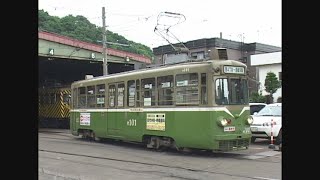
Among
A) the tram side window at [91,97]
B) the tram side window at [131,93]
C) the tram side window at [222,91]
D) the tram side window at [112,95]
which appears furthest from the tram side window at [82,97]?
the tram side window at [222,91]

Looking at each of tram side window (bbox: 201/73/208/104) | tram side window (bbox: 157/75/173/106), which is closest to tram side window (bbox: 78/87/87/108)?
tram side window (bbox: 157/75/173/106)

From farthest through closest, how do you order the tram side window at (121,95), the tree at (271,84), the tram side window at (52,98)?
the tree at (271,84) < the tram side window at (52,98) < the tram side window at (121,95)

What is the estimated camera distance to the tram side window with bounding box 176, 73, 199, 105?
12.7 meters

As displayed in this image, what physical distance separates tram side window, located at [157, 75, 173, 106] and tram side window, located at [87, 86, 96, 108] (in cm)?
474

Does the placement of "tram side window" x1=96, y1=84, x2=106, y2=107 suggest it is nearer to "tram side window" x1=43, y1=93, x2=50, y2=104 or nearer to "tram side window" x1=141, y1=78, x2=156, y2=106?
"tram side window" x1=141, y1=78, x2=156, y2=106

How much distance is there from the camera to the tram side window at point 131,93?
601 inches

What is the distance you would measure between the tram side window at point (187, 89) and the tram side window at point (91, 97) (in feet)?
18.7

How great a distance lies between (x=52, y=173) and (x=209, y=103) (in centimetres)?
478

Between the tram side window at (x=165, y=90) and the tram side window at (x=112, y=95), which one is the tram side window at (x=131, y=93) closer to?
the tram side window at (x=112, y=95)

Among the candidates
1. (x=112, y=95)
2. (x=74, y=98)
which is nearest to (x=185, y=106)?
(x=112, y=95)

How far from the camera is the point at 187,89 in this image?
42.6ft

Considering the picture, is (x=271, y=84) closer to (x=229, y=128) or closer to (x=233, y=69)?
(x=233, y=69)
